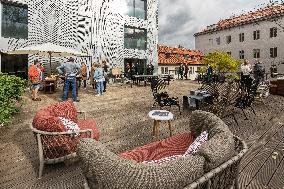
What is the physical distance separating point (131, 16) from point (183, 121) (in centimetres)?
1876

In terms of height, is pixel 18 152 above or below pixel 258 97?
below

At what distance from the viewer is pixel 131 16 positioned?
2573cm

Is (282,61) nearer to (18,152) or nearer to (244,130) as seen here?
(244,130)

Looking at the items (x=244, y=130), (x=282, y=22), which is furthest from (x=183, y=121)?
(x=282, y=22)

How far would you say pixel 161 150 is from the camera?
422cm

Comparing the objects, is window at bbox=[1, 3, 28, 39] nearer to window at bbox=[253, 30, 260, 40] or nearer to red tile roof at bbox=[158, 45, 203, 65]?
red tile roof at bbox=[158, 45, 203, 65]

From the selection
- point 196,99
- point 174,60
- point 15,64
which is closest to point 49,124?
point 196,99

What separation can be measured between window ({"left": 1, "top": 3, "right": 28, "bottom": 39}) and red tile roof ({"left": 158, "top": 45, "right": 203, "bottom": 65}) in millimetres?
23165

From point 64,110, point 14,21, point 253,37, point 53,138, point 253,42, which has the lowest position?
point 53,138

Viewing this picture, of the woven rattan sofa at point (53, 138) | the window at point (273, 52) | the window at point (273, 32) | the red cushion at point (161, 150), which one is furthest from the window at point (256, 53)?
the woven rattan sofa at point (53, 138)

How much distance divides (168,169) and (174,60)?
131ft

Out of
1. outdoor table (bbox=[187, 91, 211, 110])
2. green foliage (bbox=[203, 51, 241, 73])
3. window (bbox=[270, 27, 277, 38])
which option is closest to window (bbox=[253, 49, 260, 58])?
window (bbox=[270, 27, 277, 38])

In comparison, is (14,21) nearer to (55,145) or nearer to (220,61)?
(55,145)

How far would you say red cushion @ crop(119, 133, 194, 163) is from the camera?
157 inches
